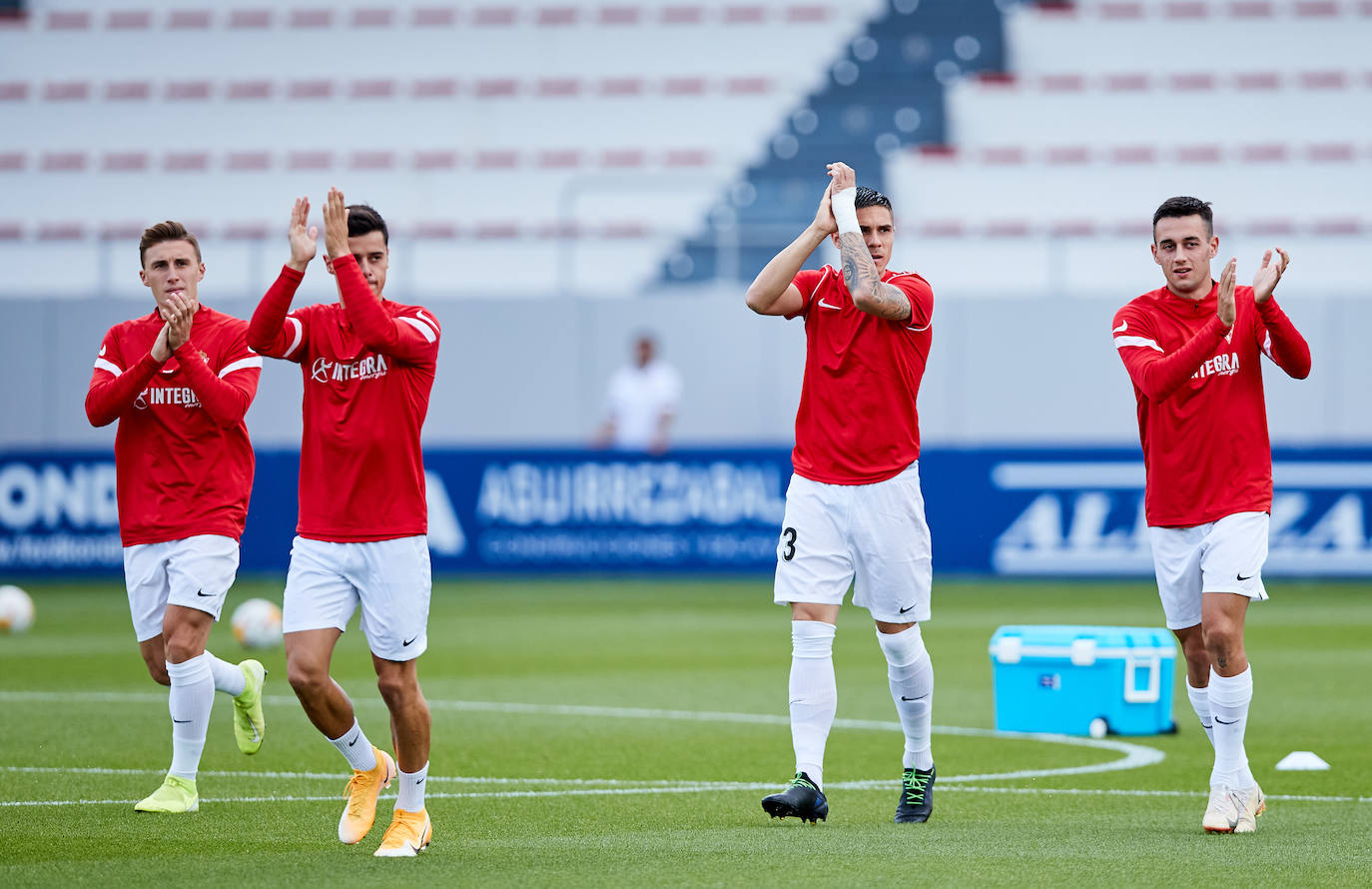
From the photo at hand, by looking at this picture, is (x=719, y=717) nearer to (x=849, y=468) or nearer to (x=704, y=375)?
(x=849, y=468)

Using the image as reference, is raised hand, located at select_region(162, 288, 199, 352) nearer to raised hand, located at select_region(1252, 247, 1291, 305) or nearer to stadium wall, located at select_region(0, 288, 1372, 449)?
raised hand, located at select_region(1252, 247, 1291, 305)

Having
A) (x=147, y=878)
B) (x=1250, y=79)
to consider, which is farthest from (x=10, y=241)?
(x=147, y=878)

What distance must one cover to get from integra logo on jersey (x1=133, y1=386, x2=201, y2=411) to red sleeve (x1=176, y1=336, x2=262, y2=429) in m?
0.11

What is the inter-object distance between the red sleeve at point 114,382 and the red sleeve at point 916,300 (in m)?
2.92

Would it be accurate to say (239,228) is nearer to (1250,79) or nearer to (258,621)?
(258,621)

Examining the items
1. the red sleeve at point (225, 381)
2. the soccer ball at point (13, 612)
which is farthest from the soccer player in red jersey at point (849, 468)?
the soccer ball at point (13, 612)

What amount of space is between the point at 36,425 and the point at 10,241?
7.47 feet

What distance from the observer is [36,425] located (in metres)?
22.6

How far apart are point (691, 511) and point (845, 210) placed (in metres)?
13.3

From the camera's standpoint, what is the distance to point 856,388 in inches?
277

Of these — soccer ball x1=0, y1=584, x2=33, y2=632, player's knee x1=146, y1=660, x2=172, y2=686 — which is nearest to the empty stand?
soccer ball x1=0, y1=584, x2=33, y2=632

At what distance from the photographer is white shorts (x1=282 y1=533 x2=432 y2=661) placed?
6320mm

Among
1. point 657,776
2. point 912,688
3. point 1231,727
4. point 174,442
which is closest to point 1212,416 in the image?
point 1231,727

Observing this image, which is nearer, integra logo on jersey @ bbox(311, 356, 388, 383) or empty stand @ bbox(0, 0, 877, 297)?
integra logo on jersey @ bbox(311, 356, 388, 383)
